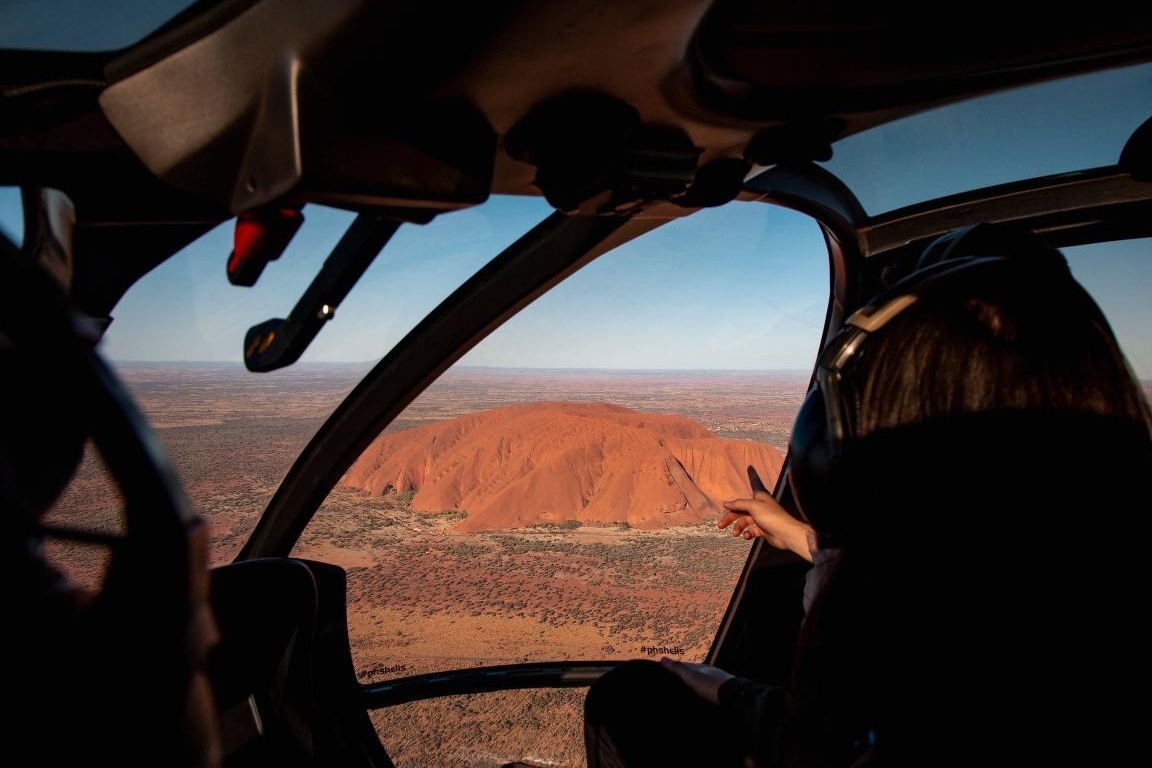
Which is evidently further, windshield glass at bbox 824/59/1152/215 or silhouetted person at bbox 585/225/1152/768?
windshield glass at bbox 824/59/1152/215

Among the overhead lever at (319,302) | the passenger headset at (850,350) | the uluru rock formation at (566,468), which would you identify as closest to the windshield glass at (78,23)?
the overhead lever at (319,302)

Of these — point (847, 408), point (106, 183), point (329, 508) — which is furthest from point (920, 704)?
point (329, 508)

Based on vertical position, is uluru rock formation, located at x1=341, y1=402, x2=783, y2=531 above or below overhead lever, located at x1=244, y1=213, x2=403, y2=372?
below

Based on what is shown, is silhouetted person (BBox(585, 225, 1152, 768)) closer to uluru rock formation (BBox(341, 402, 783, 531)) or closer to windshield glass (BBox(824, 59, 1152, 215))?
windshield glass (BBox(824, 59, 1152, 215))

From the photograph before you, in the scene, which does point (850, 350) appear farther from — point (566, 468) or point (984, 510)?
point (566, 468)

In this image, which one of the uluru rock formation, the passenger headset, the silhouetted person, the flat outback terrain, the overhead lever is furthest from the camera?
the uluru rock formation

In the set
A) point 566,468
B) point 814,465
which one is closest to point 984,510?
point 814,465

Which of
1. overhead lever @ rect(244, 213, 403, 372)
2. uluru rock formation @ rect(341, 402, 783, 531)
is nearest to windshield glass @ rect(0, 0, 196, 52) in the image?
overhead lever @ rect(244, 213, 403, 372)

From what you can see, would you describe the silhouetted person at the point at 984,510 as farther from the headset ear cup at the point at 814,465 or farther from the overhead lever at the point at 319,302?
the overhead lever at the point at 319,302
